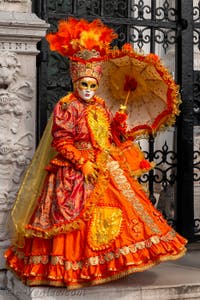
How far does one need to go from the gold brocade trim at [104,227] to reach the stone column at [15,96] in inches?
42.3

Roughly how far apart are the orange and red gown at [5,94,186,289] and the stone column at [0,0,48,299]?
64 cm

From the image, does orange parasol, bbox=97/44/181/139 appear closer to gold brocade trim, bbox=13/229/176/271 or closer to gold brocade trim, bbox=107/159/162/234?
gold brocade trim, bbox=107/159/162/234

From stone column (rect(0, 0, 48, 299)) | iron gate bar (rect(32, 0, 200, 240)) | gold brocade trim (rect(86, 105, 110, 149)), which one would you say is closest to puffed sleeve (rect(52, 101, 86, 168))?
gold brocade trim (rect(86, 105, 110, 149))

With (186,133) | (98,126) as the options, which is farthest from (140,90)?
(186,133)

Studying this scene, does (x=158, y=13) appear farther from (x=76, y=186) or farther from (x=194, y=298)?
(x=194, y=298)

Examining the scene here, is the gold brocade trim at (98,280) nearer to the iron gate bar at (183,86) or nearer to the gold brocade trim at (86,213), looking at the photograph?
the gold brocade trim at (86,213)

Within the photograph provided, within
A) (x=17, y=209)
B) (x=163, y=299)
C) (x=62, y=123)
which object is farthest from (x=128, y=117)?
(x=163, y=299)

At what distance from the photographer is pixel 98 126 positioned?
14.7ft

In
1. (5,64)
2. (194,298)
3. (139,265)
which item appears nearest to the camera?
(139,265)

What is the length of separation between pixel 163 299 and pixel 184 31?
3014 mm

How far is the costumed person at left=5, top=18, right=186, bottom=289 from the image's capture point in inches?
164

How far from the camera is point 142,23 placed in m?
5.96

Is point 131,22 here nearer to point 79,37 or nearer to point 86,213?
point 79,37

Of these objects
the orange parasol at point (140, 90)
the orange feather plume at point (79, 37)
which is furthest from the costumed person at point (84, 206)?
the orange parasol at point (140, 90)
